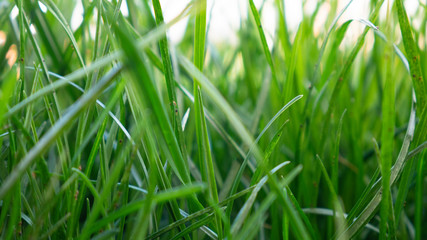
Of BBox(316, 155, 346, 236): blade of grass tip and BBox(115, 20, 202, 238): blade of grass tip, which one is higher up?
BBox(115, 20, 202, 238): blade of grass tip

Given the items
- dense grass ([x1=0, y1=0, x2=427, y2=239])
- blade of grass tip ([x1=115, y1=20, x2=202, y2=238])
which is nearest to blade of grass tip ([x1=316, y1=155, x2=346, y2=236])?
dense grass ([x1=0, y1=0, x2=427, y2=239])

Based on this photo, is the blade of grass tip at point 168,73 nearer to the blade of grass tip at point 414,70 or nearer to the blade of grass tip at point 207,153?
the blade of grass tip at point 207,153

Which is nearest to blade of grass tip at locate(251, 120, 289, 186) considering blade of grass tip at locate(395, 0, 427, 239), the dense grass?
the dense grass

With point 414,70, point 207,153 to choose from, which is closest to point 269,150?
point 207,153

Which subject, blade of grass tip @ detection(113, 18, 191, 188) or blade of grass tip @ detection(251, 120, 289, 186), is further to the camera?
blade of grass tip @ detection(251, 120, 289, 186)

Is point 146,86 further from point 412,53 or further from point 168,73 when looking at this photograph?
point 412,53

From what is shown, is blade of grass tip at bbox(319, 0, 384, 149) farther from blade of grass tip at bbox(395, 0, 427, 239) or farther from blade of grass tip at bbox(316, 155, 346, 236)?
blade of grass tip at bbox(316, 155, 346, 236)

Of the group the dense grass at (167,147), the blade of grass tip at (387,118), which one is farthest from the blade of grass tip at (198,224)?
the blade of grass tip at (387,118)

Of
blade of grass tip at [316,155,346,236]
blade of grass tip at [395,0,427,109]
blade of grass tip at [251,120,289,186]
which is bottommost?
blade of grass tip at [316,155,346,236]

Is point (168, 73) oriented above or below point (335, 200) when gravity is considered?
above
